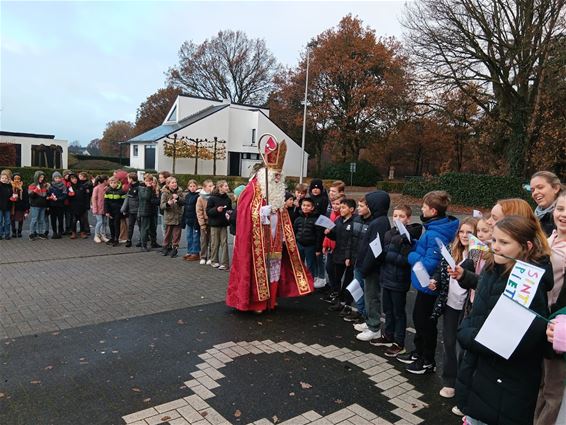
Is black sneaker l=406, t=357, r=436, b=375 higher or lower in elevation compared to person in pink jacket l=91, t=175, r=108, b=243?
lower

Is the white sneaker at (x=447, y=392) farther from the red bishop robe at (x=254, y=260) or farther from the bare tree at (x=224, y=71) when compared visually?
the bare tree at (x=224, y=71)

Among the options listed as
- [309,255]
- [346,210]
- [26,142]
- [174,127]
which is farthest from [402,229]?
[174,127]

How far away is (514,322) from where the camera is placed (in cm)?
242

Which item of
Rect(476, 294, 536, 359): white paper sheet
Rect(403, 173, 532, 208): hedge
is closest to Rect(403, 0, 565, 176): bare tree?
Rect(403, 173, 532, 208): hedge

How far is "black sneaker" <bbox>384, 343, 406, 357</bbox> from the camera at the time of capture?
491cm

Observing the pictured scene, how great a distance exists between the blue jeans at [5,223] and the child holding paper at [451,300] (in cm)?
1073

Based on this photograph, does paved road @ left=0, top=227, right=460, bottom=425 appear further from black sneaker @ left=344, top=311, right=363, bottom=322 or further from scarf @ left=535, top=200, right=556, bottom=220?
scarf @ left=535, top=200, right=556, bottom=220

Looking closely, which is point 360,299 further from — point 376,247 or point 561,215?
point 561,215

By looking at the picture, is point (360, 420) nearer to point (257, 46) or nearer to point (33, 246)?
point (33, 246)

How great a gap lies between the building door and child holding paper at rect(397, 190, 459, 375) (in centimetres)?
3606

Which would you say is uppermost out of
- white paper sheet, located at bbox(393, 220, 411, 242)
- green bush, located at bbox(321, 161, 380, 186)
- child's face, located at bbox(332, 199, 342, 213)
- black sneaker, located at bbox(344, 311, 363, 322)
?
green bush, located at bbox(321, 161, 380, 186)

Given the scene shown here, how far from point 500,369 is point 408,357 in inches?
90.1

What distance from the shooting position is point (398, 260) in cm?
480

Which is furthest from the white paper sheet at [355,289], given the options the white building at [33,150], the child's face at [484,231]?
the white building at [33,150]
